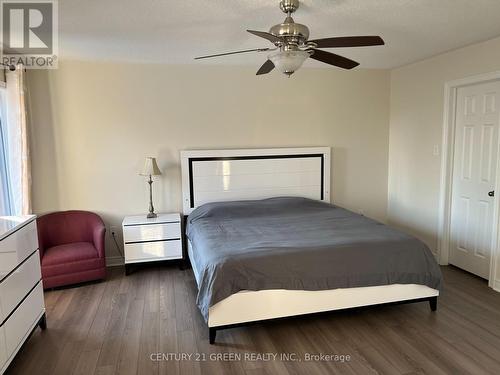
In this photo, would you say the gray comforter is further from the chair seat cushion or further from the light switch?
the light switch

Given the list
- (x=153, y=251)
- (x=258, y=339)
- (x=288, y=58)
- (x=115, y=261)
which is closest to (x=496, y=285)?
(x=258, y=339)

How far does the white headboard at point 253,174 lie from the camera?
4488mm

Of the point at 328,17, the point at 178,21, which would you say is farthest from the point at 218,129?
the point at 328,17

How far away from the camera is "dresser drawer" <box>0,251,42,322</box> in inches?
87.9

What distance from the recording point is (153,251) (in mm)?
4145

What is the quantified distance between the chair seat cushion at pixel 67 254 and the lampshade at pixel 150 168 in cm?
98

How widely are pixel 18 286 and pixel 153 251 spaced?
1.76 m

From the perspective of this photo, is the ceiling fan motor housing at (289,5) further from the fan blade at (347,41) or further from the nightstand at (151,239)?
the nightstand at (151,239)

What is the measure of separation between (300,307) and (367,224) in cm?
128

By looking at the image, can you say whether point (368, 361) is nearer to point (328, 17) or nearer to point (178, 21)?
point (328, 17)

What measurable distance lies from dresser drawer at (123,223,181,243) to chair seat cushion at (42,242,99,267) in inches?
15.1

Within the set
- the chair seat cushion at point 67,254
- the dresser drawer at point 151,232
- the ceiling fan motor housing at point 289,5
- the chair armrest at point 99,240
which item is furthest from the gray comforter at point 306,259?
the ceiling fan motor housing at point 289,5

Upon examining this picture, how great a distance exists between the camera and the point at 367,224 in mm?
3684

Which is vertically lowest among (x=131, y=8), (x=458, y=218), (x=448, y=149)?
(x=458, y=218)
